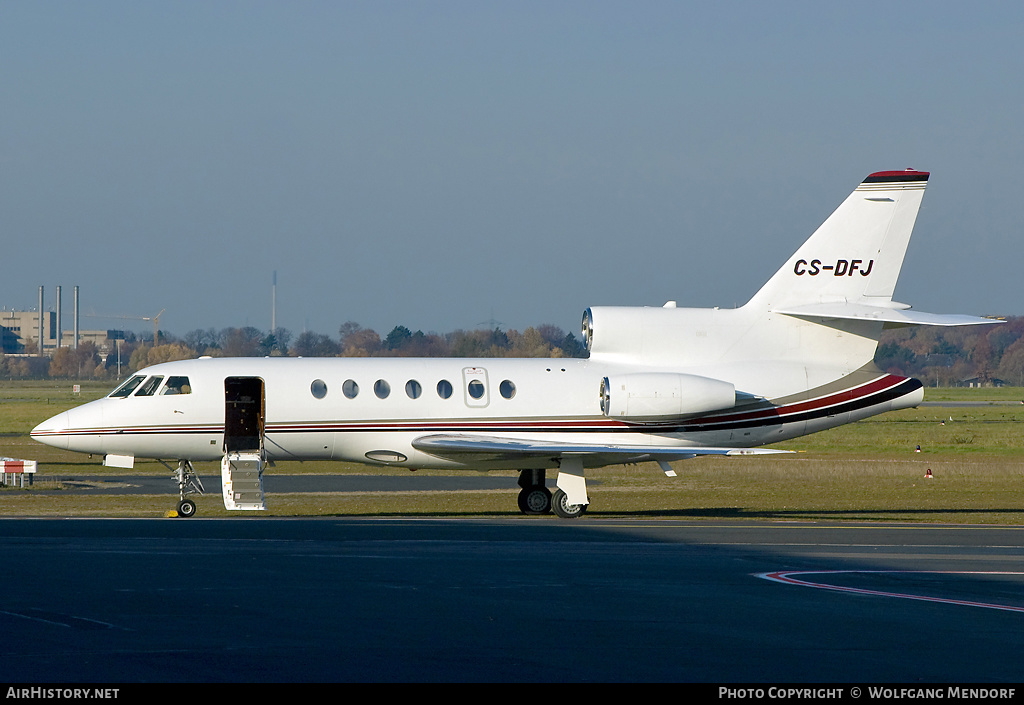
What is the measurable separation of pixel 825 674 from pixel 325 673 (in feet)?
11.8

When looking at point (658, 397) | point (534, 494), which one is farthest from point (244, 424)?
point (658, 397)

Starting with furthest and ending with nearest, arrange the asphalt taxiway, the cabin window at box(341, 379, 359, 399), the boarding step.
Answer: the cabin window at box(341, 379, 359, 399) → the boarding step → the asphalt taxiway

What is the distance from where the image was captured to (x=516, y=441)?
26344 millimetres

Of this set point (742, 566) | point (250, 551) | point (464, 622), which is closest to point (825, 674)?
point (464, 622)

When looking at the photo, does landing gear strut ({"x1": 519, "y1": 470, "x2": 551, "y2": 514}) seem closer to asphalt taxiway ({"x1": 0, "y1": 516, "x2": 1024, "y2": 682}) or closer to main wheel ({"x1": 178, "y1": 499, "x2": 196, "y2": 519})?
main wheel ({"x1": 178, "y1": 499, "x2": 196, "y2": 519})

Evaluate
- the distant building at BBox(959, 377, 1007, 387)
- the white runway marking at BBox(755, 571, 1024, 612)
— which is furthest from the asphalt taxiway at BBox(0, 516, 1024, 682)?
the distant building at BBox(959, 377, 1007, 387)

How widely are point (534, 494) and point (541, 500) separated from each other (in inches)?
8.1

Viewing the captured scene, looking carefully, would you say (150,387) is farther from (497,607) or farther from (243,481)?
(497,607)

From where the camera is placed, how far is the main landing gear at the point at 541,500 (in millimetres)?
26172

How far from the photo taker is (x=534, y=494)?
27.5 m

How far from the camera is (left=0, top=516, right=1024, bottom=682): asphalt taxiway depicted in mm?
9141

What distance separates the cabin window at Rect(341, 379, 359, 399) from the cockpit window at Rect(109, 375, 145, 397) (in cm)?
427

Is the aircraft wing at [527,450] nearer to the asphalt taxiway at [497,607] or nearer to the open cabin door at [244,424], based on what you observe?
the open cabin door at [244,424]

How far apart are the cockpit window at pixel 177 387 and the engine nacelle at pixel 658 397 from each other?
8800mm
